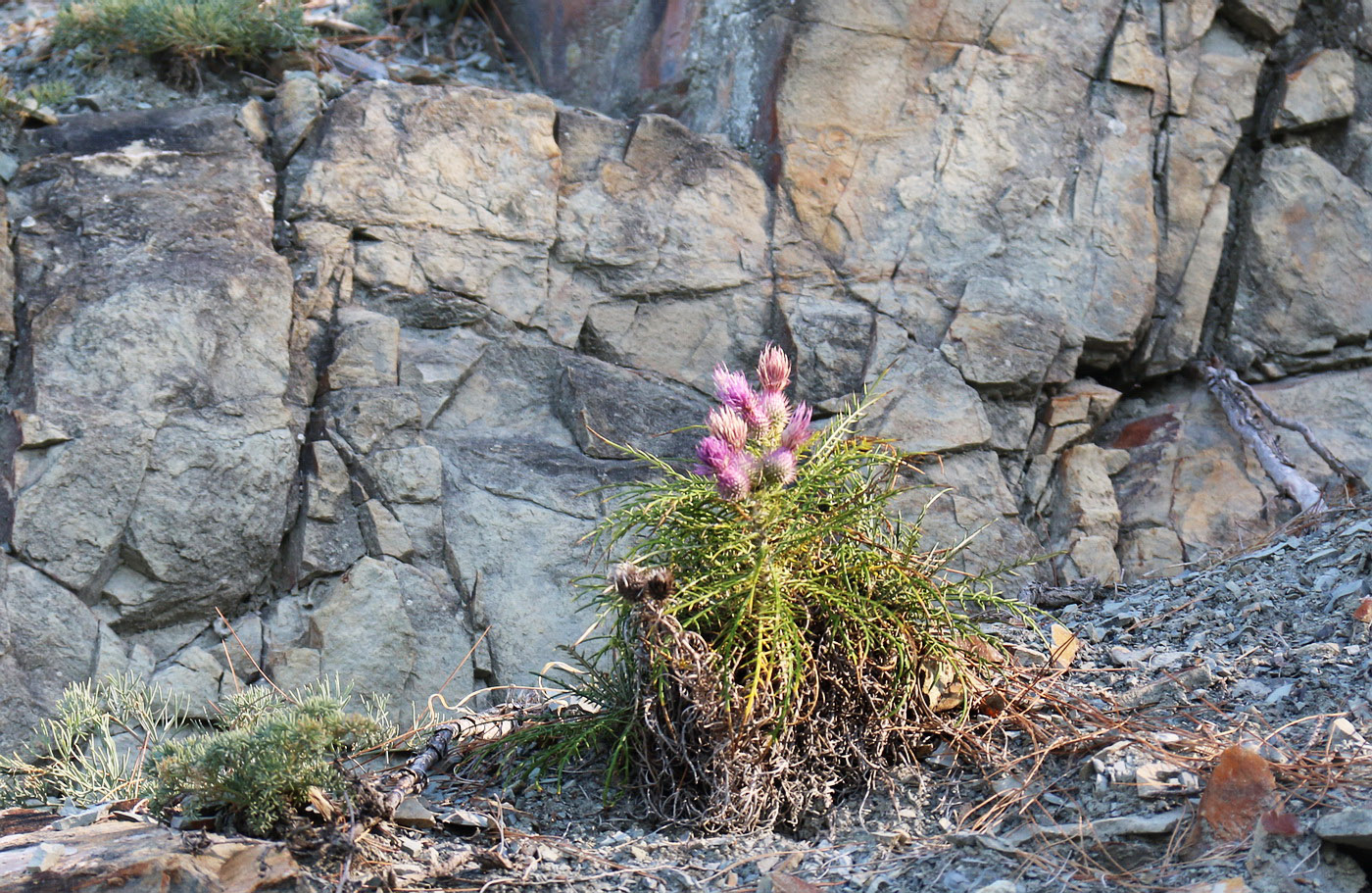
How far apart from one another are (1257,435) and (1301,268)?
3.68 ft

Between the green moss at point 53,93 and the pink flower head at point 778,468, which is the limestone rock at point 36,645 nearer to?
the green moss at point 53,93

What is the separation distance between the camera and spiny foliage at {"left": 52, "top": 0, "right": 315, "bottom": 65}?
5.99 m

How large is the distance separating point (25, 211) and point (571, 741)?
157 inches

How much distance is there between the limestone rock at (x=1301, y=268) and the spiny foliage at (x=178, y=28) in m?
5.41

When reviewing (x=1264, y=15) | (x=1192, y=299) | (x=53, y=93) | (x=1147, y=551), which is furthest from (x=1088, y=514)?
(x=53, y=93)

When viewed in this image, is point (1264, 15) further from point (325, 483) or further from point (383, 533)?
point (325, 483)

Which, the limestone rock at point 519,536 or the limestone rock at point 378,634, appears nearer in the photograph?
the limestone rock at point 378,634

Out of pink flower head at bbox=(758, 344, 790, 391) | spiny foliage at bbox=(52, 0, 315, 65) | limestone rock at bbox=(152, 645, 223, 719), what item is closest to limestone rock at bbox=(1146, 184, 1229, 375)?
pink flower head at bbox=(758, 344, 790, 391)

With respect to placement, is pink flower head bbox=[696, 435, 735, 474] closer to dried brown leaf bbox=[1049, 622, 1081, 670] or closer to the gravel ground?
the gravel ground

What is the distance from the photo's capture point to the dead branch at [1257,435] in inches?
242

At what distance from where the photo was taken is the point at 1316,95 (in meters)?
6.95

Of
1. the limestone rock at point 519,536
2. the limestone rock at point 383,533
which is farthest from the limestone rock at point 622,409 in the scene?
the limestone rock at point 383,533

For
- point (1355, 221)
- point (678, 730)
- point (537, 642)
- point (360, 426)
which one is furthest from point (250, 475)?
point (1355, 221)

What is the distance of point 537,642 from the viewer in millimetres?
5379
